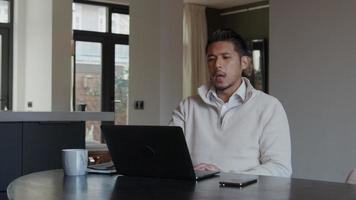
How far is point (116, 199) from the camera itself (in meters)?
1.19

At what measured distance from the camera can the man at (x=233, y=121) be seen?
196cm

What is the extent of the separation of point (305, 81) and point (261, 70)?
5.69 meters

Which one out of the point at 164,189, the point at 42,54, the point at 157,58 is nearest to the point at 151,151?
the point at 164,189

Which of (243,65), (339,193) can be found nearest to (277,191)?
(339,193)

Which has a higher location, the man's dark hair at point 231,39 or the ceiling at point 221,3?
the ceiling at point 221,3

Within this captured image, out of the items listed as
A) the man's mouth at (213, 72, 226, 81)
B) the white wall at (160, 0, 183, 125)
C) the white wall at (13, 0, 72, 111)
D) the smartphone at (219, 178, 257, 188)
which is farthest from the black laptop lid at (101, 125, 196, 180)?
A: the white wall at (13, 0, 72, 111)

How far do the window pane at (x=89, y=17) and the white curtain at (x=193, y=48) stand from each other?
63.9 inches

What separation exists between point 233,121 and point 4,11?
6.56m

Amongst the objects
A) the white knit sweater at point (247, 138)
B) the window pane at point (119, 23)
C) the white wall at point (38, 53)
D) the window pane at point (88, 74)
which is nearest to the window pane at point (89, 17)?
the window pane at point (119, 23)

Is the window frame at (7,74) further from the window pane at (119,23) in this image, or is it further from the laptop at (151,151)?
the laptop at (151,151)

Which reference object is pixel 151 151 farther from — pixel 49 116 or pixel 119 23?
pixel 119 23

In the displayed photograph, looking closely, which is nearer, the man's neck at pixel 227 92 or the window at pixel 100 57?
the man's neck at pixel 227 92

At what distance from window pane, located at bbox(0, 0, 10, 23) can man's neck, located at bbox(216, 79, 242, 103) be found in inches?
249

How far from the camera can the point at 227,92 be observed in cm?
215
